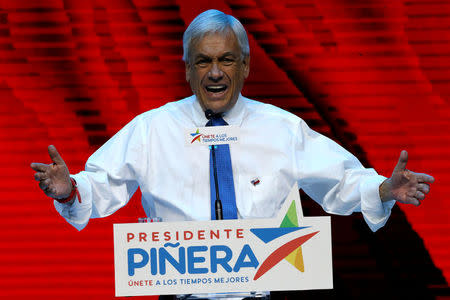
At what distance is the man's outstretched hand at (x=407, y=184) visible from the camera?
7.23 feet

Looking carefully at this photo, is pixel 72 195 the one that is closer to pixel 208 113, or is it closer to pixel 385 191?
pixel 208 113

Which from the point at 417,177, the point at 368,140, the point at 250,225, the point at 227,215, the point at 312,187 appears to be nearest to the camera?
the point at 250,225

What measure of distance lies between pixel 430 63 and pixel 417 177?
4.83 ft

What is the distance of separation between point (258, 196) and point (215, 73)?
0.48m

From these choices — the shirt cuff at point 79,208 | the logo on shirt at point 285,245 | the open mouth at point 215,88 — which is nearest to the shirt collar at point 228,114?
the open mouth at point 215,88

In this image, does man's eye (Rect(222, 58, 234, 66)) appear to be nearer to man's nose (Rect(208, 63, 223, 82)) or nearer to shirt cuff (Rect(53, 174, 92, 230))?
man's nose (Rect(208, 63, 223, 82))

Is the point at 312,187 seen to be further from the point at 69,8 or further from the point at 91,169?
the point at 69,8

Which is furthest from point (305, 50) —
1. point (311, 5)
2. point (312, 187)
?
point (312, 187)

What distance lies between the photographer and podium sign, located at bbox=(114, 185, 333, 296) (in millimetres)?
1985

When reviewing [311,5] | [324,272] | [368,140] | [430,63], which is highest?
[311,5]

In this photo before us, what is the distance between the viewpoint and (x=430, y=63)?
139 inches

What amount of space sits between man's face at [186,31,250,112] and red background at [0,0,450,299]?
0.97 metres

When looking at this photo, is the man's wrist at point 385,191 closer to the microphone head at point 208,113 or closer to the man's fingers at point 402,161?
the man's fingers at point 402,161

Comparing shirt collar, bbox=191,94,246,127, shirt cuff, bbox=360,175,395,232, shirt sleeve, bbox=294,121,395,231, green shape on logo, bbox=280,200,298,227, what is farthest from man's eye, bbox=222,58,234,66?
green shape on logo, bbox=280,200,298,227
